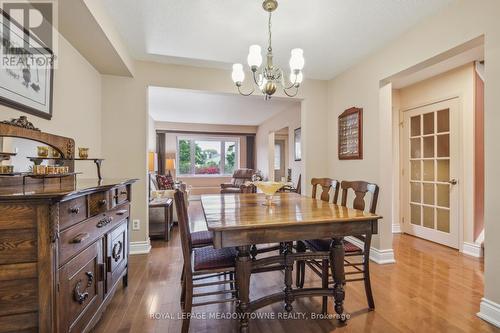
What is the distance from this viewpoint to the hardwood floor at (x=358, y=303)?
1672 mm

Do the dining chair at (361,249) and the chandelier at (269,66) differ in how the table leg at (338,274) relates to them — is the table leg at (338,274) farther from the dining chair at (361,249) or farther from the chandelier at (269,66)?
the chandelier at (269,66)

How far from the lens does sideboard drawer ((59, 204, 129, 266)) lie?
1156 millimetres

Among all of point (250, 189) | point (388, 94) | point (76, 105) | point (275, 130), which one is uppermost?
point (275, 130)

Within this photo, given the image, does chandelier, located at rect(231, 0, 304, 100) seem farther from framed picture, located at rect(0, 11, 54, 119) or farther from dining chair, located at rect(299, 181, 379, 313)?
framed picture, located at rect(0, 11, 54, 119)

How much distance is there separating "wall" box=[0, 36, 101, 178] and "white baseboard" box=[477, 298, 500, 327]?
3523mm

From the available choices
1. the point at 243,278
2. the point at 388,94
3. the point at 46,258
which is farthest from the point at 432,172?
the point at 46,258

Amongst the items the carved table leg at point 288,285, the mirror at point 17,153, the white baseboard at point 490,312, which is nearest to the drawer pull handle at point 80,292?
the mirror at point 17,153

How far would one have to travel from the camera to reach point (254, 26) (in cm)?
236

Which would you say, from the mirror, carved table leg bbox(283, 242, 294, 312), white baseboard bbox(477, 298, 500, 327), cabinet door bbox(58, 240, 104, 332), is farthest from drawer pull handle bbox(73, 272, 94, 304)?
white baseboard bbox(477, 298, 500, 327)

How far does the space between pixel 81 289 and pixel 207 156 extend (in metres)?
7.52

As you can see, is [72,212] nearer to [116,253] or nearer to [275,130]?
[116,253]

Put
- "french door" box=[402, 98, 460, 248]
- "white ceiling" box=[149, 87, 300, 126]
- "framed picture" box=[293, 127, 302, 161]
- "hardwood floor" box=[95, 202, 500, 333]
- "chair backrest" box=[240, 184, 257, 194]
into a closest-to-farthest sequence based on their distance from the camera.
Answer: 1. "hardwood floor" box=[95, 202, 500, 333]
2. "french door" box=[402, 98, 460, 248]
3. "chair backrest" box=[240, 184, 257, 194]
4. "white ceiling" box=[149, 87, 300, 126]
5. "framed picture" box=[293, 127, 302, 161]

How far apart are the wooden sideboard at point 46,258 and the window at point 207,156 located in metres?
7.18

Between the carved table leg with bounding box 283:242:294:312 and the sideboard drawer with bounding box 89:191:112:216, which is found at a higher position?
the sideboard drawer with bounding box 89:191:112:216
